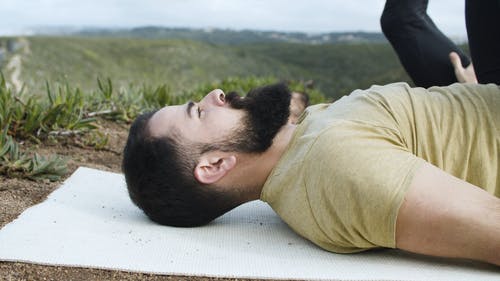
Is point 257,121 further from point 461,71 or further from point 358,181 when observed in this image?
point 461,71

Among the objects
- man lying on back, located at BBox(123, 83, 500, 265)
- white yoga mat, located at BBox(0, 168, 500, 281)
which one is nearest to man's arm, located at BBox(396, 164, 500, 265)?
man lying on back, located at BBox(123, 83, 500, 265)

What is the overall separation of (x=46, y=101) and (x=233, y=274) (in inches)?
111

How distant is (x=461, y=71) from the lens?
3.21 meters

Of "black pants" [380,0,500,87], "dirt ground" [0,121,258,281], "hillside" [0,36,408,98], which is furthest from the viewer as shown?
"hillside" [0,36,408,98]

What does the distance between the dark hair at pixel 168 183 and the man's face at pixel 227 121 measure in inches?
2.1

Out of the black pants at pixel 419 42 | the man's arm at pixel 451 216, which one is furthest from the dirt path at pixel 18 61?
the man's arm at pixel 451 216

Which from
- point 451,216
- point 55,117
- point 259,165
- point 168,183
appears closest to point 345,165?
point 451,216

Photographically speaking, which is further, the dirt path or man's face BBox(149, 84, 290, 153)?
the dirt path

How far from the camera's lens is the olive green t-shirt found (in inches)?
77.0

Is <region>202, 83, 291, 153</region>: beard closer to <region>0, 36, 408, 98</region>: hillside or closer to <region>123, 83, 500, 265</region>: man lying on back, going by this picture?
<region>123, 83, 500, 265</region>: man lying on back

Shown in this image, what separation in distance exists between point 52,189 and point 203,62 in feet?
53.6

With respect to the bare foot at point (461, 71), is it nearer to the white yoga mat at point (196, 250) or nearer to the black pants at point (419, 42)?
the black pants at point (419, 42)

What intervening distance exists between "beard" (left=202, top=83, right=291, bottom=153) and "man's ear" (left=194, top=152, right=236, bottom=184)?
0.03 m

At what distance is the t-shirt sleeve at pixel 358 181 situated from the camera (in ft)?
6.34
